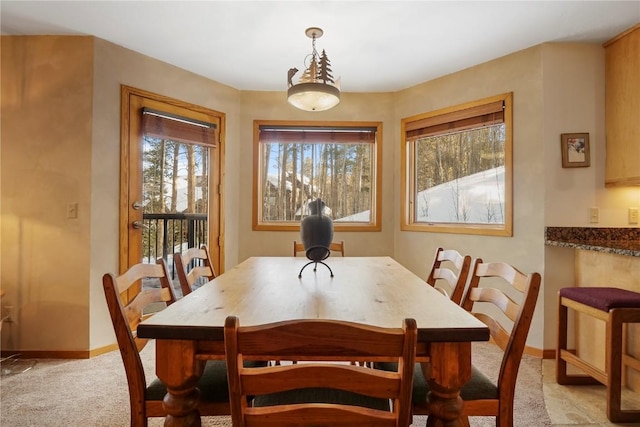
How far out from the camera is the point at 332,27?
8.29ft

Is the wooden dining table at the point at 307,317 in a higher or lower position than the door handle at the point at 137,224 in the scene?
lower

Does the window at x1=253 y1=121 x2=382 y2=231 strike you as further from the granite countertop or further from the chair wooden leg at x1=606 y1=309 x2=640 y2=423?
the chair wooden leg at x1=606 y1=309 x2=640 y2=423

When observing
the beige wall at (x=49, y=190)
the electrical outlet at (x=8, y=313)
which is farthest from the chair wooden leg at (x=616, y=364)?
the electrical outlet at (x=8, y=313)

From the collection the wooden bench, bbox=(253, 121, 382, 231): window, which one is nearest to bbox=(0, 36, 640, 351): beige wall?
the wooden bench

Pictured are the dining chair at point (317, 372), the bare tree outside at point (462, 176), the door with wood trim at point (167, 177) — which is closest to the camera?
the dining chair at point (317, 372)

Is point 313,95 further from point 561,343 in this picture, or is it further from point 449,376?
point 561,343

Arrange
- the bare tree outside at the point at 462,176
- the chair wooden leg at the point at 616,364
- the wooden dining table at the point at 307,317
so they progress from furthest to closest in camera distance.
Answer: the bare tree outside at the point at 462,176
the chair wooden leg at the point at 616,364
the wooden dining table at the point at 307,317

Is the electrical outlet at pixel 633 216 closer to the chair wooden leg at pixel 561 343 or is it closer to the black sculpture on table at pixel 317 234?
the chair wooden leg at pixel 561 343

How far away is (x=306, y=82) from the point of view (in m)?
2.04

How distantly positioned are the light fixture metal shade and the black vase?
0.62 meters

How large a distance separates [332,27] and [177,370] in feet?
7.81

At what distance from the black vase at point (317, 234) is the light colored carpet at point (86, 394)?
1.00m

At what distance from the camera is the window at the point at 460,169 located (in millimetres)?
3061

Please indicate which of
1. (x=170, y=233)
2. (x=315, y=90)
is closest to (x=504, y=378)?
(x=315, y=90)
